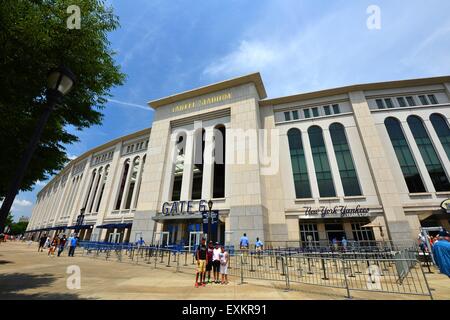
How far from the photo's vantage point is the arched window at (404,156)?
22.6m

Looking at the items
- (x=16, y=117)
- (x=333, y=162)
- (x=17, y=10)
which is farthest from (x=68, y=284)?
(x=333, y=162)

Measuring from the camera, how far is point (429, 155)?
23.4 metres

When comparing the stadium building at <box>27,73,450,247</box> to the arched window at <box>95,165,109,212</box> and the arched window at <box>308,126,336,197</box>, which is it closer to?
the arched window at <box>308,126,336,197</box>

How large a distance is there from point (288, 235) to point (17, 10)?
25.5 meters

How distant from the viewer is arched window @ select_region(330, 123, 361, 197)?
24.0 metres

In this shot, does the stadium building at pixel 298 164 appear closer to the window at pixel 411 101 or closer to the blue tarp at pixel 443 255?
the window at pixel 411 101

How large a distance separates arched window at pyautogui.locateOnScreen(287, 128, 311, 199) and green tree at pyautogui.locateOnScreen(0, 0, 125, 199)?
2301 centimetres

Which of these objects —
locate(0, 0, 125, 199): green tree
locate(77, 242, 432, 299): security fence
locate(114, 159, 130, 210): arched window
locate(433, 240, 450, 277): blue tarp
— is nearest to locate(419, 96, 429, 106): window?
locate(77, 242, 432, 299): security fence

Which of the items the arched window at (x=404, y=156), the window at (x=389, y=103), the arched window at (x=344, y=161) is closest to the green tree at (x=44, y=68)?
the arched window at (x=344, y=161)

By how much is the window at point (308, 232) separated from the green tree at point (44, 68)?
2357 centimetres

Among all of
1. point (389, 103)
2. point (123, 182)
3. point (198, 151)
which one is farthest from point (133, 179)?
point (389, 103)

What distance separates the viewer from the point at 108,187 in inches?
1457

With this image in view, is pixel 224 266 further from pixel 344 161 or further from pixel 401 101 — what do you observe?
pixel 401 101

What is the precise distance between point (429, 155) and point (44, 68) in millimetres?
32961
